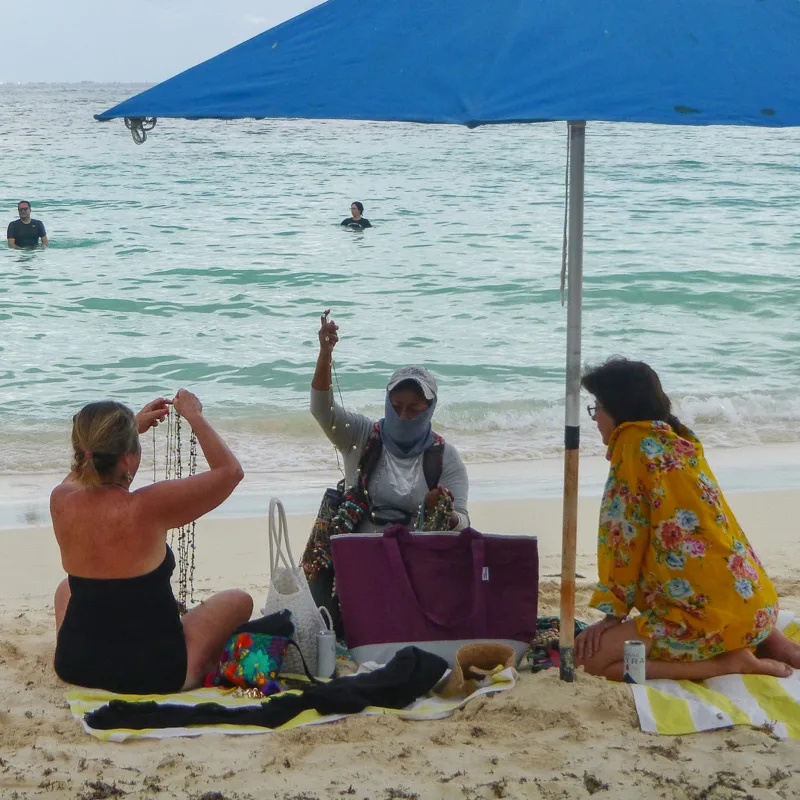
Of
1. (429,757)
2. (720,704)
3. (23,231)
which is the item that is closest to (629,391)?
(720,704)

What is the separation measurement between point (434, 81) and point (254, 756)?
1.95m

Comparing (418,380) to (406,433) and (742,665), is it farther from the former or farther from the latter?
(742,665)

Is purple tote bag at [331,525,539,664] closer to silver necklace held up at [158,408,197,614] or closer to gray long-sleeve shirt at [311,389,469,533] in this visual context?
gray long-sleeve shirt at [311,389,469,533]

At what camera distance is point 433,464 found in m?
4.32

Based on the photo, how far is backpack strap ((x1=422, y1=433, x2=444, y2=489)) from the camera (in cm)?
431

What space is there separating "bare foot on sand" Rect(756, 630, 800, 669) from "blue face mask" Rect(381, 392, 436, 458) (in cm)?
150

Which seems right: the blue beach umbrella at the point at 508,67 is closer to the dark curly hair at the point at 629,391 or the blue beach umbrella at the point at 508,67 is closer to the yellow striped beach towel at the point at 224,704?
the dark curly hair at the point at 629,391

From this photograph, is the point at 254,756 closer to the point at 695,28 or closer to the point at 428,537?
the point at 428,537

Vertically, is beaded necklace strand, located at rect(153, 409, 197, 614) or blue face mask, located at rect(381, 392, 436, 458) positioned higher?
blue face mask, located at rect(381, 392, 436, 458)

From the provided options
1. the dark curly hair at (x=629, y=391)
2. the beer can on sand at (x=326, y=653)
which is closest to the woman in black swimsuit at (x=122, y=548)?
the beer can on sand at (x=326, y=653)

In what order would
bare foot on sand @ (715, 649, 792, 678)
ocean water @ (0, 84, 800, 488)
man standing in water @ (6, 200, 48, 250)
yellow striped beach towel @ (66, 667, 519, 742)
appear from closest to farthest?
yellow striped beach towel @ (66, 667, 519, 742) → bare foot on sand @ (715, 649, 792, 678) → ocean water @ (0, 84, 800, 488) → man standing in water @ (6, 200, 48, 250)

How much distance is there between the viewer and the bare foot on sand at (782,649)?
12.2ft

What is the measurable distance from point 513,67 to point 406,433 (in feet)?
5.95

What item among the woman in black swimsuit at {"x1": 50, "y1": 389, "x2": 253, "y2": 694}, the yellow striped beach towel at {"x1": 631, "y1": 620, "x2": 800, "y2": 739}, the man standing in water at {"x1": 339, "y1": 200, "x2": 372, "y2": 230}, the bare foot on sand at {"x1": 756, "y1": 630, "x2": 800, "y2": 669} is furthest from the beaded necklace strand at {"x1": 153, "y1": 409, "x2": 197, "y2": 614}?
the man standing in water at {"x1": 339, "y1": 200, "x2": 372, "y2": 230}
